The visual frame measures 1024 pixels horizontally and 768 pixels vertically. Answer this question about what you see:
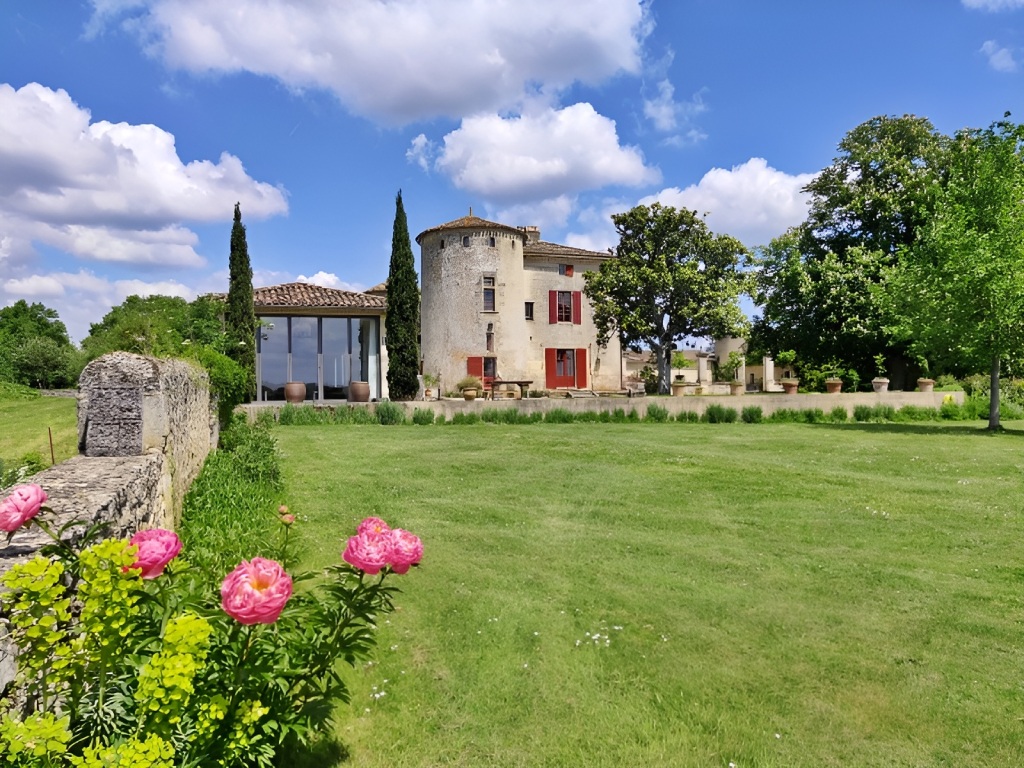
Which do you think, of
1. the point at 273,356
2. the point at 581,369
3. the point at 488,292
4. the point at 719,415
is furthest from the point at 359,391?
the point at 581,369

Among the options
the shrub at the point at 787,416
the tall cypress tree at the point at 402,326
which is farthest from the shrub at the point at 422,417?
the shrub at the point at 787,416

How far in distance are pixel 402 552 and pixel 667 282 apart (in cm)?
2447

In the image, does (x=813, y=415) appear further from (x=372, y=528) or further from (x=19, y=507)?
(x=19, y=507)

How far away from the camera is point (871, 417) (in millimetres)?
20906

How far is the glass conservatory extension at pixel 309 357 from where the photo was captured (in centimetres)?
2378

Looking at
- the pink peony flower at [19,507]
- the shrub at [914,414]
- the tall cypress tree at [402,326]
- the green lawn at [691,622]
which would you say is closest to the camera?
the pink peony flower at [19,507]

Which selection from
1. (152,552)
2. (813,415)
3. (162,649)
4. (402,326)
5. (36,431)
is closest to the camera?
(162,649)

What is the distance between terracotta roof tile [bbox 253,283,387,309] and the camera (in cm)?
2348

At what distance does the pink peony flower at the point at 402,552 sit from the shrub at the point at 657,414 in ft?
60.6

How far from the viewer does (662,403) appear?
66.7ft

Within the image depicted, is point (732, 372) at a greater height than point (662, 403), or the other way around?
point (732, 372)

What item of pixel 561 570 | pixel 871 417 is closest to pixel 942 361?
pixel 871 417

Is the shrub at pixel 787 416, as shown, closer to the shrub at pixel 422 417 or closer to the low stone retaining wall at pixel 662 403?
the low stone retaining wall at pixel 662 403

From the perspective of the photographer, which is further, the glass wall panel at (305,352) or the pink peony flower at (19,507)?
the glass wall panel at (305,352)
